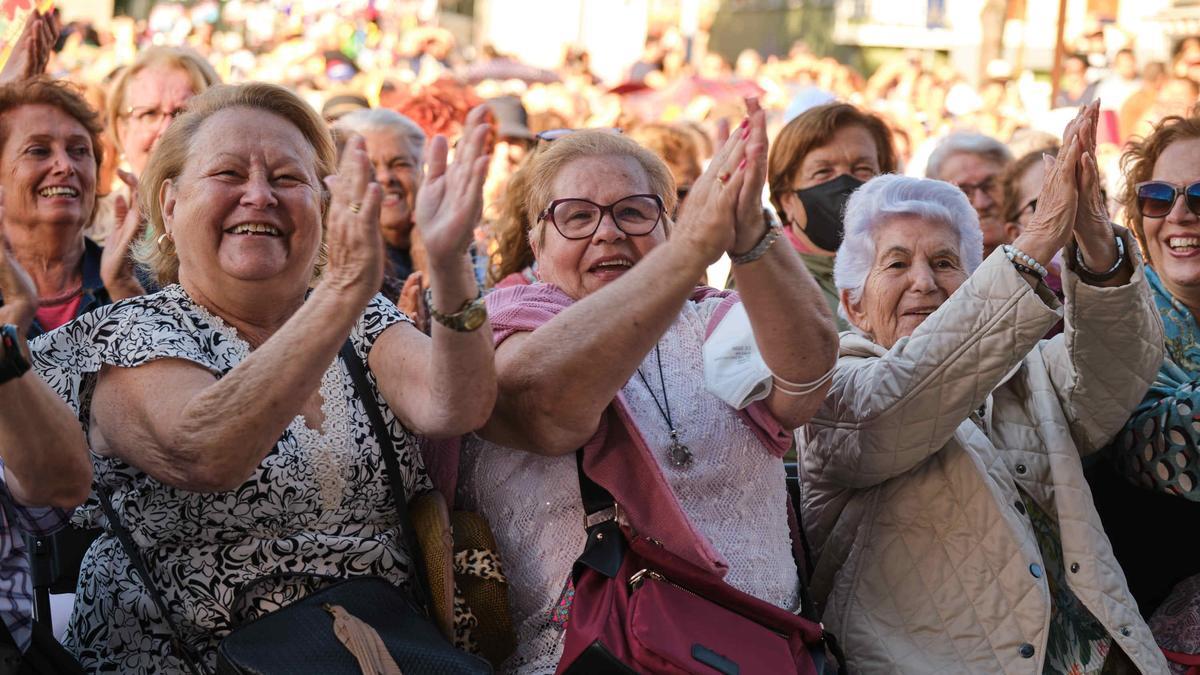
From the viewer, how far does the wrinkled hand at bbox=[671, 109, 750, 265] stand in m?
2.78

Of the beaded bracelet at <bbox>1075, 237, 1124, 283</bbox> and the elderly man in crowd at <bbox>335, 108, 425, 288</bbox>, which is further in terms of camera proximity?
the elderly man in crowd at <bbox>335, 108, 425, 288</bbox>

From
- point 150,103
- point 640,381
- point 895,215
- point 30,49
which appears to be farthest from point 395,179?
point 640,381

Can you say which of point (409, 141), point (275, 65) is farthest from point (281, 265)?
point (275, 65)

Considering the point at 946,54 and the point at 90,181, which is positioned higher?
the point at 90,181

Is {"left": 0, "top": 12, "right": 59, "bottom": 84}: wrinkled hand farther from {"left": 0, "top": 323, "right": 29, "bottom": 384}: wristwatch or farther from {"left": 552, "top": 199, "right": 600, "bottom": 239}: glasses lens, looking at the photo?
{"left": 0, "top": 323, "right": 29, "bottom": 384}: wristwatch

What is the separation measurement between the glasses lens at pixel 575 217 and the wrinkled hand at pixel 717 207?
1.84 ft

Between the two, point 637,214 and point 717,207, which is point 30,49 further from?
point 717,207

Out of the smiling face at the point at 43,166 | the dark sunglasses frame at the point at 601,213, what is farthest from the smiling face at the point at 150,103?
the dark sunglasses frame at the point at 601,213

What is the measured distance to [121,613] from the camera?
9.84 feet

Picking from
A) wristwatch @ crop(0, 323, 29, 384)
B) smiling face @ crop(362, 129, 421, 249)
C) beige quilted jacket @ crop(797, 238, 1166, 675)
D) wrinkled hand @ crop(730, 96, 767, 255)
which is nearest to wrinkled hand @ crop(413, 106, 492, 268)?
wrinkled hand @ crop(730, 96, 767, 255)

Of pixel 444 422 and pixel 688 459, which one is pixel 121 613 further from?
pixel 688 459

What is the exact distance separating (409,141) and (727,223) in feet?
11.3

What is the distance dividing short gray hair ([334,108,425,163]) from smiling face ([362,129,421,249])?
0.02m

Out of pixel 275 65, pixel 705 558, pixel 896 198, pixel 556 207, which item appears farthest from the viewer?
pixel 275 65
